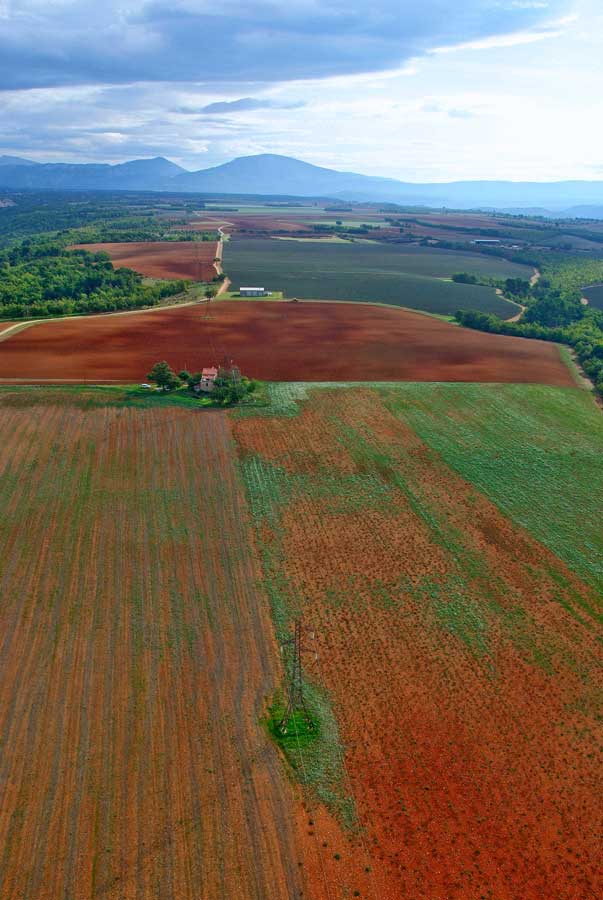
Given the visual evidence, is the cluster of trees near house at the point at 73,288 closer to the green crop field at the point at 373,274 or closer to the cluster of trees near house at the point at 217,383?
the green crop field at the point at 373,274

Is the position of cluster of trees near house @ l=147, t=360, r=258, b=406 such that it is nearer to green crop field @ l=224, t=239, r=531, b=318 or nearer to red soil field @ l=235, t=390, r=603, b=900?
red soil field @ l=235, t=390, r=603, b=900

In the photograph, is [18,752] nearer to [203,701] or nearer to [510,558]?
[203,701]

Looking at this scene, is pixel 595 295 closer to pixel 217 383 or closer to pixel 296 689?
pixel 217 383

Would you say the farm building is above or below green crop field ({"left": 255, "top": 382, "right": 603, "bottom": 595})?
above

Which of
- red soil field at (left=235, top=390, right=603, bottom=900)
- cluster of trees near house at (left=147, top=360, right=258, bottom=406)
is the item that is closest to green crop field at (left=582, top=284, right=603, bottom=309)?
cluster of trees near house at (left=147, top=360, right=258, bottom=406)


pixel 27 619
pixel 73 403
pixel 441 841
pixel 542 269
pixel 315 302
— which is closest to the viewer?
pixel 441 841

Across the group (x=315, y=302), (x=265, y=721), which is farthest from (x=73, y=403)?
(x=315, y=302)
